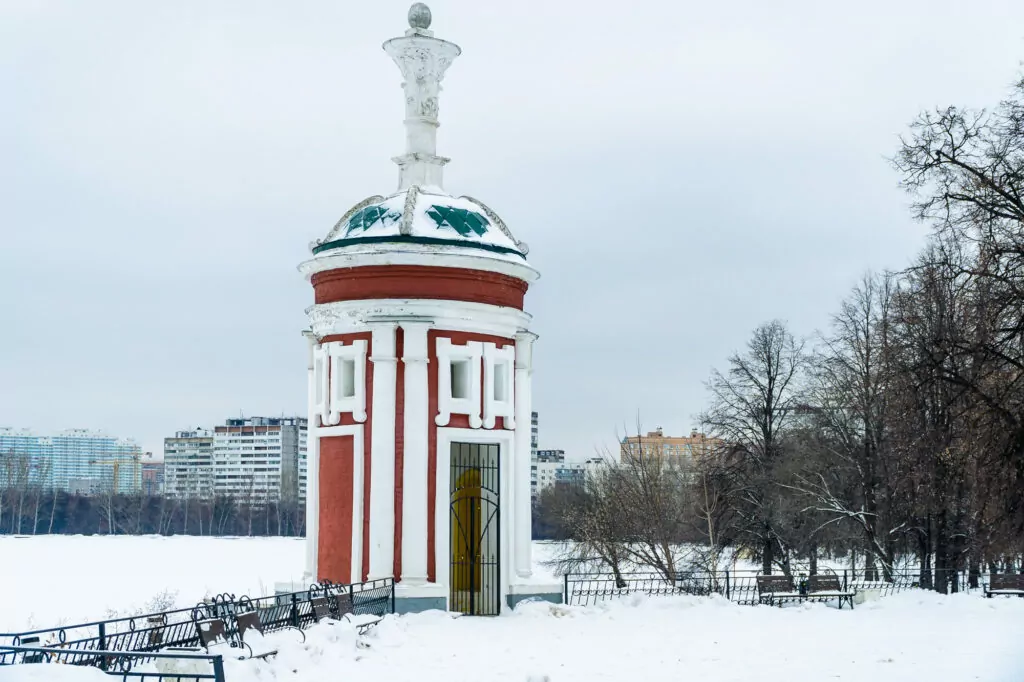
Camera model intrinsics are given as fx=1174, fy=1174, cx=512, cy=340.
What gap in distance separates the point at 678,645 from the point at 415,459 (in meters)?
4.70

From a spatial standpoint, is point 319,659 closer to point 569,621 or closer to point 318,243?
point 569,621

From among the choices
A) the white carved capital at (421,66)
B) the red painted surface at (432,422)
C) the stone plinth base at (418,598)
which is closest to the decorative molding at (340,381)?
the red painted surface at (432,422)

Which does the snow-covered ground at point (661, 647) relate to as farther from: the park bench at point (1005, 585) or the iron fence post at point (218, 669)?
the park bench at point (1005, 585)

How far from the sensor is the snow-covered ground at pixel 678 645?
11.9 m

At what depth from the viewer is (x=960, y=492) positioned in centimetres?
2695

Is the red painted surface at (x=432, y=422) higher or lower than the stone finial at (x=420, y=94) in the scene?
lower

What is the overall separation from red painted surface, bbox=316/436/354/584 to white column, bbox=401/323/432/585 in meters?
0.95

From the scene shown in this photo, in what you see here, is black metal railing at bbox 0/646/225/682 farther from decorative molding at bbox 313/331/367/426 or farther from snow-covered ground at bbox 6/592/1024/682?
decorative molding at bbox 313/331/367/426

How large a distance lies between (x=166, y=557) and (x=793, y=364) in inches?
1363

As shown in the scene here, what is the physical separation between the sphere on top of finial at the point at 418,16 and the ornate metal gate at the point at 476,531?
22.4 ft

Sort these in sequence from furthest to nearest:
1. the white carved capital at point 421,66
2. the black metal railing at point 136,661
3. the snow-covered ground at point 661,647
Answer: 1. the white carved capital at point 421,66
2. the snow-covered ground at point 661,647
3. the black metal railing at point 136,661

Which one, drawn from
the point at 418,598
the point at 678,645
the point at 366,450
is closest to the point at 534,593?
the point at 418,598

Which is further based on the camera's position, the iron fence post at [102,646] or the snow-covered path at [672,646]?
the snow-covered path at [672,646]

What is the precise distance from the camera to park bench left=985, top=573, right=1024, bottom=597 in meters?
21.7
